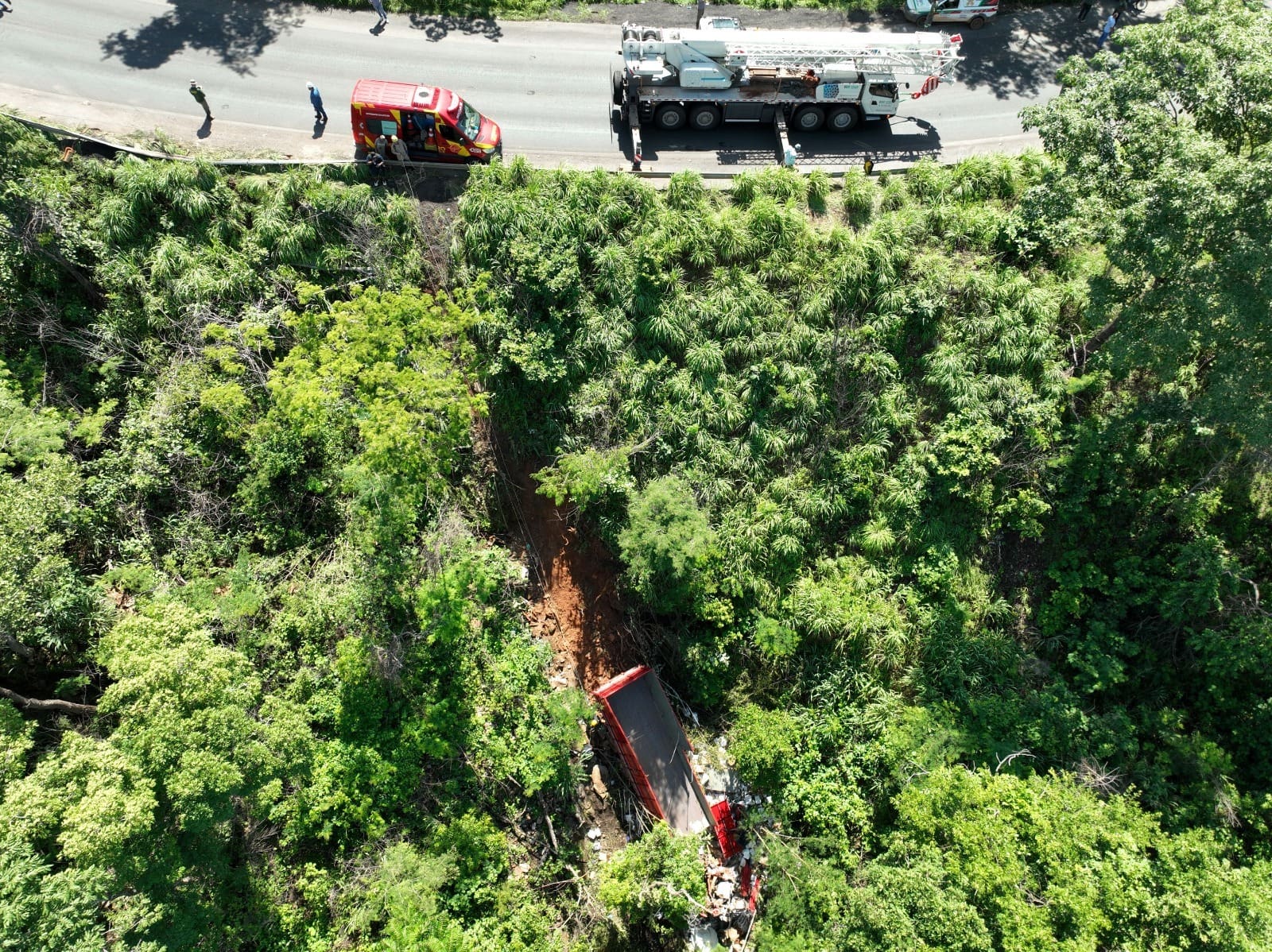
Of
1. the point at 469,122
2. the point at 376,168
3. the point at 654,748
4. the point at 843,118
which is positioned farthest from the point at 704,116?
the point at 654,748

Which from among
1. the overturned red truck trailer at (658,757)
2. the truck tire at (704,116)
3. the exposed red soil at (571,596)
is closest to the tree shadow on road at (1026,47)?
the truck tire at (704,116)

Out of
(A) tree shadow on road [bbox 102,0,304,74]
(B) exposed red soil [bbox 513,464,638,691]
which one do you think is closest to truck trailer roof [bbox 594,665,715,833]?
(B) exposed red soil [bbox 513,464,638,691]

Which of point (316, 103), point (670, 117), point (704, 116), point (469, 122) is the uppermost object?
point (316, 103)

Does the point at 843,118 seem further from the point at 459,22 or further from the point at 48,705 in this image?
the point at 48,705

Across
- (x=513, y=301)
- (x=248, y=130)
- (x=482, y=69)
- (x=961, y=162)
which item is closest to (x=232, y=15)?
(x=248, y=130)

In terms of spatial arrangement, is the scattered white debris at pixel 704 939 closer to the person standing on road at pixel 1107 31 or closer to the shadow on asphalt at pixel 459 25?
the shadow on asphalt at pixel 459 25

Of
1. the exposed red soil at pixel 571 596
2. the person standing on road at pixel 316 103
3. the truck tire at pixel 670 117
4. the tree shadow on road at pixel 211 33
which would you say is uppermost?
the tree shadow on road at pixel 211 33
